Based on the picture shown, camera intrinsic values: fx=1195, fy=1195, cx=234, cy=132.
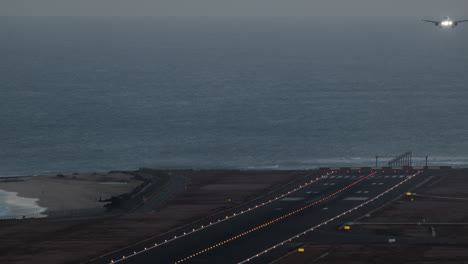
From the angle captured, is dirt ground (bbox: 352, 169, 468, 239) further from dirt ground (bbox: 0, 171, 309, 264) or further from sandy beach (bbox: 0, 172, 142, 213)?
sandy beach (bbox: 0, 172, 142, 213)

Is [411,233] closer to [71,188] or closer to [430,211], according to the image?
[430,211]

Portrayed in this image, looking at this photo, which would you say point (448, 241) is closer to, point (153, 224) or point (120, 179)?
point (153, 224)

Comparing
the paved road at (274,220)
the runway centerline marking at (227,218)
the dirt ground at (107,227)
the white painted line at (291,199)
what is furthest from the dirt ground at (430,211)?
the dirt ground at (107,227)

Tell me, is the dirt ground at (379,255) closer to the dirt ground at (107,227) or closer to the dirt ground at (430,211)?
the dirt ground at (430,211)

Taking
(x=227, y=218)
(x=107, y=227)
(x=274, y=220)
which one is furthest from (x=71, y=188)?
(x=274, y=220)

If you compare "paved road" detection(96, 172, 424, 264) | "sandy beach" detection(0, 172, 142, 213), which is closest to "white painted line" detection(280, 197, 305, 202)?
"paved road" detection(96, 172, 424, 264)
